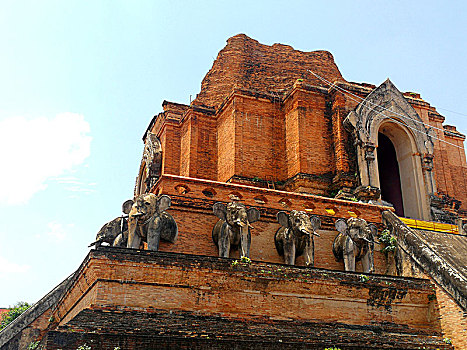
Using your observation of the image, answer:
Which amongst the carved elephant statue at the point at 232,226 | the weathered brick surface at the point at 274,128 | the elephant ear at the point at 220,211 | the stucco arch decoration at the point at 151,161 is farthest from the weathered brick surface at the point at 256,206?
the stucco arch decoration at the point at 151,161

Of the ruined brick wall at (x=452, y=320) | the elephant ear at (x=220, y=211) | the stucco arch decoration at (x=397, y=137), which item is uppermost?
the stucco arch decoration at (x=397, y=137)

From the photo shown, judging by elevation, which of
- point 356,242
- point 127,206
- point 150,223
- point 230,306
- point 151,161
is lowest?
point 230,306

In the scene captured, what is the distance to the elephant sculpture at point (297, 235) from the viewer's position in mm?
12570

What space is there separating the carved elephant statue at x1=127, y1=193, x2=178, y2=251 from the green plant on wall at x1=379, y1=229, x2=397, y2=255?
5707mm

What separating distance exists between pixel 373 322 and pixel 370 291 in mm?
615

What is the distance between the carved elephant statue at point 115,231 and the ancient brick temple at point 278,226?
1002mm

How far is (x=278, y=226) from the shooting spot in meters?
13.9

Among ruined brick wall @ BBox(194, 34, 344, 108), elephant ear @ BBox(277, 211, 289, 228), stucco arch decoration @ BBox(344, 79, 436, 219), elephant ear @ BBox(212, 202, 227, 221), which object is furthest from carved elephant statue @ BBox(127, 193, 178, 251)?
ruined brick wall @ BBox(194, 34, 344, 108)

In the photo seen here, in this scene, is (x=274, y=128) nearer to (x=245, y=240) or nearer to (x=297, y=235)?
(x=297, y=235)

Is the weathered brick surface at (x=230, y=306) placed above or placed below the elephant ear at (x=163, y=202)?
below

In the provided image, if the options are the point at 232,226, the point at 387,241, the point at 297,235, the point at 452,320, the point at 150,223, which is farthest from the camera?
the point at 387,241

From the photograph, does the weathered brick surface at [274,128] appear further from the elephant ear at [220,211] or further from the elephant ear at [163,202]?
the elephant ear at [163,202]

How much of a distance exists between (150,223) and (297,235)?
341 cm

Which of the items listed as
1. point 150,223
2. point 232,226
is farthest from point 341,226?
point 150,223
